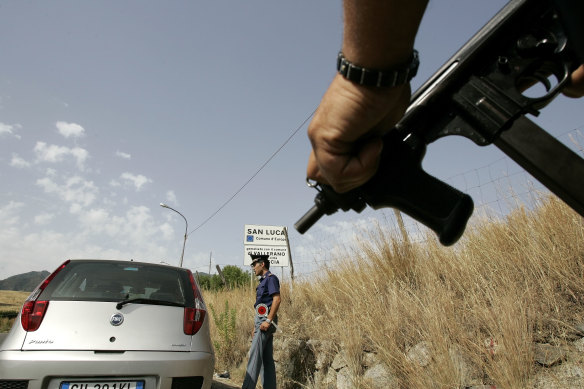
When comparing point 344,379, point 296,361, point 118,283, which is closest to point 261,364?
point 296,361

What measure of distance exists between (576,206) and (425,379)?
242cm

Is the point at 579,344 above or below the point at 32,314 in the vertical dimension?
below

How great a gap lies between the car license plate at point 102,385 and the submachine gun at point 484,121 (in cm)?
270

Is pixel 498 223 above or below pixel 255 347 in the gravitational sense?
above

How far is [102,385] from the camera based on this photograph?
2762 millimetres

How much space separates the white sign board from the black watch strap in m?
12.5

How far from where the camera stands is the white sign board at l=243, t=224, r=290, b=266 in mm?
13266

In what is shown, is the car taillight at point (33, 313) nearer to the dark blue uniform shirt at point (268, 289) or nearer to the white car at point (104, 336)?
the white car at point (104, 336)

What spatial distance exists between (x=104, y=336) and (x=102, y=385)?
38 cm

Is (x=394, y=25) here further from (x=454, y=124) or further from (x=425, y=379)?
(x=425, y=379)

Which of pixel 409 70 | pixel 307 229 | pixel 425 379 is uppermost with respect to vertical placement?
pixel 409 70

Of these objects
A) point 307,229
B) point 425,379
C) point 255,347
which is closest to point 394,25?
point 307,229

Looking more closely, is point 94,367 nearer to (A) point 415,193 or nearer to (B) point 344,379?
(B) point 344,379

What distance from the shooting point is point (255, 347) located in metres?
4.65
